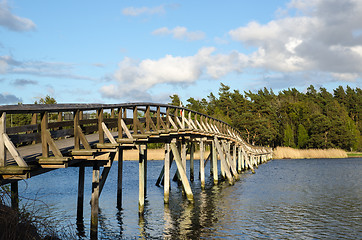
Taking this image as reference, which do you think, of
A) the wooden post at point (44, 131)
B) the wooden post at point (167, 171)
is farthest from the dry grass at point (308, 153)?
the wooden post at point (44, 131)

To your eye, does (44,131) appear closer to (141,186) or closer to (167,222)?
(167,222)

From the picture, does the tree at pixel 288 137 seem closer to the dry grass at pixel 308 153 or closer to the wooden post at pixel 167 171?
the dry grass at pixel 308 153

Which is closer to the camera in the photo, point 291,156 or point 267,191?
point 267,191

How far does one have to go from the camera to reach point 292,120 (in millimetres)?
98188

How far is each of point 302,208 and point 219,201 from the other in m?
4.35

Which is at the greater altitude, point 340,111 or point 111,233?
point 340,111

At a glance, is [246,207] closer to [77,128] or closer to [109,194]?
[109,194]

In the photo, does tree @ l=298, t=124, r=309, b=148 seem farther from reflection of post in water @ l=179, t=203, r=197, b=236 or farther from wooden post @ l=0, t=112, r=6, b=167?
wooden post @ l=0, t=112, r=6, b=167

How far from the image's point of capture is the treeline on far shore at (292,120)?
280 ft

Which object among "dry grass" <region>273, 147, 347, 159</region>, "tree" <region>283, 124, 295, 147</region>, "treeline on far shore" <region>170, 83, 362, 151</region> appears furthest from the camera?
"tree" <region>283, 124, 295, 147</region>

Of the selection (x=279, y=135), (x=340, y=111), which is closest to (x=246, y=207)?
(x=279, y=135)

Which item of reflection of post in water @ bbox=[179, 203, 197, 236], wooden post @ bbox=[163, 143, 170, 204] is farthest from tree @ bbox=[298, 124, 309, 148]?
wooden post @ bbox=[163, 143, 170, 204]

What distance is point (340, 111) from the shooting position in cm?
10862

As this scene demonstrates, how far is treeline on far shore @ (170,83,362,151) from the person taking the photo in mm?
85375
